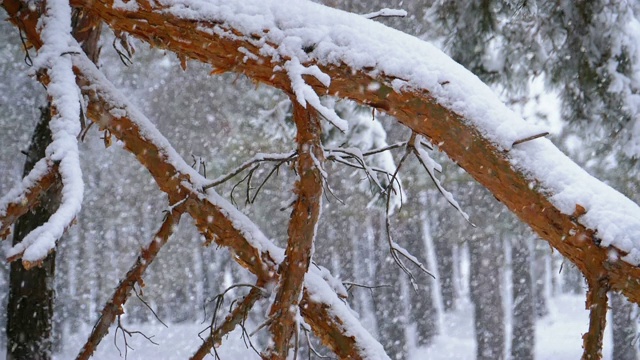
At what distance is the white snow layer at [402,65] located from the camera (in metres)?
2.35

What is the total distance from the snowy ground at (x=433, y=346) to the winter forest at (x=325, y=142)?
0.51m

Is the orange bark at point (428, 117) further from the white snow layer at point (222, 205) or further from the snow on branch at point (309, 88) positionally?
the white snow layer at point (222, 205)

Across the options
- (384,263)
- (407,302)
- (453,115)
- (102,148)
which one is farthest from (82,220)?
(453,115)

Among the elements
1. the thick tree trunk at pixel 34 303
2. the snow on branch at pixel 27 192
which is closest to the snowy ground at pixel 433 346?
the thick tree trunk at pixel 34 303

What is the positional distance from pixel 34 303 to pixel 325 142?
4361mm

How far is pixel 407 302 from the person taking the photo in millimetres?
24812

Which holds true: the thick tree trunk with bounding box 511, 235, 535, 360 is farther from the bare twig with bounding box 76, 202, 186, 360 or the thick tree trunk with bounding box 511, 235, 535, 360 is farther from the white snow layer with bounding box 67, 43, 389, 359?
the bare twig with bounding box 76, 202, 186, 360

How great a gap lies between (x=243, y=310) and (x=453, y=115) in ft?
4.26

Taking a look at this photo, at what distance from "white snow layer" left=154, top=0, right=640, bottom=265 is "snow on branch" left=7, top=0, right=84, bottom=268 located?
19.3 inches

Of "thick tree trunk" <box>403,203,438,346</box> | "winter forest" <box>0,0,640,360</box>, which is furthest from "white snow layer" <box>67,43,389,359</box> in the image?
"thick tree trunk" <box>403,203,438,346</box>

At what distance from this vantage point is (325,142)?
29.2 feet

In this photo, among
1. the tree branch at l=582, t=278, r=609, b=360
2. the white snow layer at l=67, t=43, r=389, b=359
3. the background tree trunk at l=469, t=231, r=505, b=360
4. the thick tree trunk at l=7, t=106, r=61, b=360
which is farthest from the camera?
the background tree trunk at l=469, t=231, r=505, b=360

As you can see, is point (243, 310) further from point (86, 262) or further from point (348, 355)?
point (86, 262)

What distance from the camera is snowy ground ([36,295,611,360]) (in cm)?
1756
